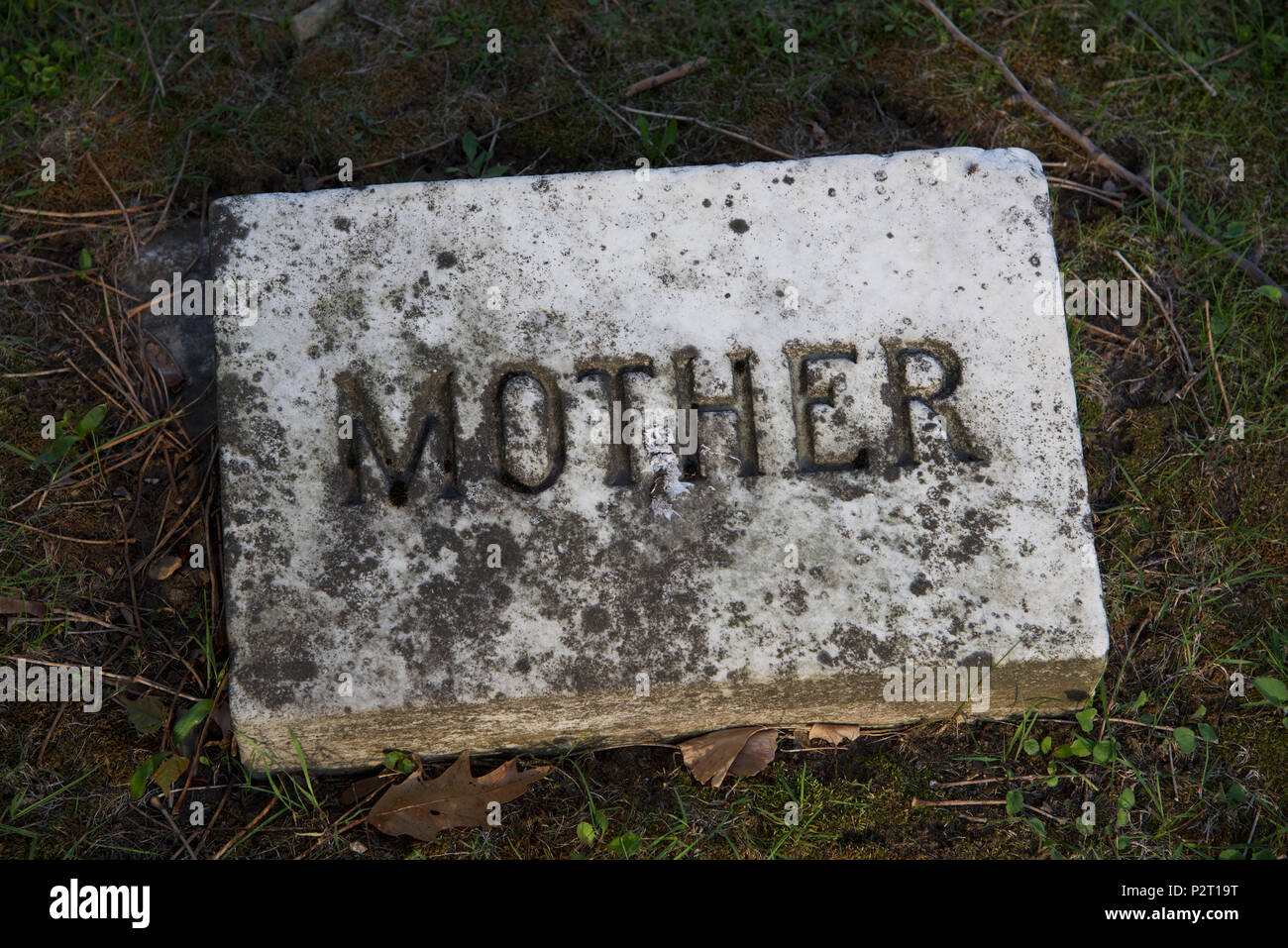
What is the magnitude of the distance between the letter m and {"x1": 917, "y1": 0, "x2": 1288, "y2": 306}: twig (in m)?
2.03

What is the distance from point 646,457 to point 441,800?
0.99 meters

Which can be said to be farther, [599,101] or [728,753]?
[599,101]

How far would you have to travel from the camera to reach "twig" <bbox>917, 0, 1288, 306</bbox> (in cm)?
278

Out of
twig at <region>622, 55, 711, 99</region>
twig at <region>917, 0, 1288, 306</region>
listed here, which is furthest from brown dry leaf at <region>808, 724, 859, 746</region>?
twig at <region>622, 55, 711, 99</region>

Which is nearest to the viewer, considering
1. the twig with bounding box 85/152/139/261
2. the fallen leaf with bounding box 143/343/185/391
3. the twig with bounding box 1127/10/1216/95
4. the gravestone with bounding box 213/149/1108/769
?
the gravestone with bounding box 213/149/1108/769

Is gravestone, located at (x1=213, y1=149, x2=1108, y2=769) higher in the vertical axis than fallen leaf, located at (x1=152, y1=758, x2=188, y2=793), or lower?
higher

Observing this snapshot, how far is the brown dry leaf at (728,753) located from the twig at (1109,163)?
2.02 m

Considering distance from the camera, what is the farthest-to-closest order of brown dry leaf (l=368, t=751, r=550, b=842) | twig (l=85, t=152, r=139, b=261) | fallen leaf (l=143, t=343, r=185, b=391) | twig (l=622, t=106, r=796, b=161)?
twig (l=622, t=106, r=796, b=161) < twig (l=85, t=152, r=139, b=261) < fallen leaf (l=143, t=343, r=185, b=391) < brown dry leaf (l=368, t=751, r=550, b=842)

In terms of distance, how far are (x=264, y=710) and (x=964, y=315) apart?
1883 millimetres

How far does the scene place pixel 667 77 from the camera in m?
2.86

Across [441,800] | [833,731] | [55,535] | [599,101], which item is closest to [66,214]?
[55,535]

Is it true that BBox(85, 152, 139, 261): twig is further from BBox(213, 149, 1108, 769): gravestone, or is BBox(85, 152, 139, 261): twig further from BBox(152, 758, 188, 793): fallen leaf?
BBox(152, 758, 188, 793): fallen leaf

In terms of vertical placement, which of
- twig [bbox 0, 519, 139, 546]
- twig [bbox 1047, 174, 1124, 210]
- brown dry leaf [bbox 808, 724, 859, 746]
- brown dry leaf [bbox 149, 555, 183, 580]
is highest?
twig [bbox 1047, 174, 1124, 210]

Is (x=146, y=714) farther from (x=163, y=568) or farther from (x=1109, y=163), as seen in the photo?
(x=1109, y=163)
